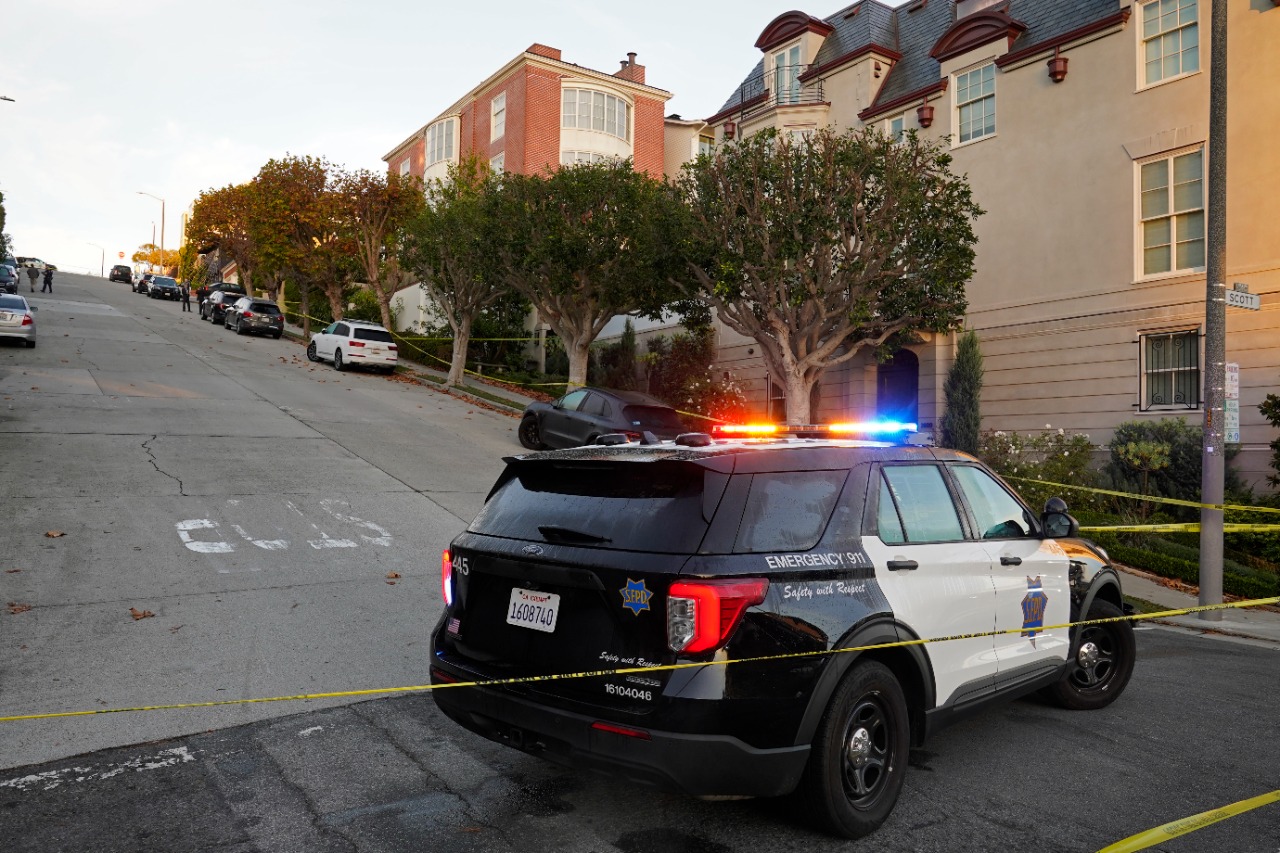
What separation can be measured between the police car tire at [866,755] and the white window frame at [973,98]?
20943 millimetres

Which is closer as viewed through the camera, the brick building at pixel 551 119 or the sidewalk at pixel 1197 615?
the sidewalk at pixel 1197 615

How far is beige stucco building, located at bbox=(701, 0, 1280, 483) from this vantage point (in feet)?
55.3

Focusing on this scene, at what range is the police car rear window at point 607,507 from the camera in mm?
3684

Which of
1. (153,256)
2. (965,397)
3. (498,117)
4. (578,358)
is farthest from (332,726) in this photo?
(153,256)

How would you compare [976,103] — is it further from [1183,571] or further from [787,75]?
[1183,571]

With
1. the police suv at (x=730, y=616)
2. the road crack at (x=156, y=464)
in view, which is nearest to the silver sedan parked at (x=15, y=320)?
the road crack at (x=156, y=464)

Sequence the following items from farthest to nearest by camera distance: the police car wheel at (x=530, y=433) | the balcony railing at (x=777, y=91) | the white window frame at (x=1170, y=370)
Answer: the balcony railing at (x=777, y=91) < the police car wheel at (x=530, y=433) < the white window frame at (x=1170, y=370)

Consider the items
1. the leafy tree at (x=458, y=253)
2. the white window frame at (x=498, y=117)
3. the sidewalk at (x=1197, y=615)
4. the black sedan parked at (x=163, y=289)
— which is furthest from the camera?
the black sedan parked at (x=163, y=289)

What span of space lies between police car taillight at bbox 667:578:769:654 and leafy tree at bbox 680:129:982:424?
48.7ft

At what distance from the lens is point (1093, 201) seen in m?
19.6

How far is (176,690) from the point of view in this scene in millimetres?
5730

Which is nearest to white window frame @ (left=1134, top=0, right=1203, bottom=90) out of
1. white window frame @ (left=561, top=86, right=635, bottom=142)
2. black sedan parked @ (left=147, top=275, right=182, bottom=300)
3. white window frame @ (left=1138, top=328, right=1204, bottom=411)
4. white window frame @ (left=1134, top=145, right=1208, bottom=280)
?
white window frame @ (left=1134, top=145, right=1208, bottom=280)

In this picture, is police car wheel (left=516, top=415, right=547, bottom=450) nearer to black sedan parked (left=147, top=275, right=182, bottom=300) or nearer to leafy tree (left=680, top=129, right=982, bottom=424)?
leafy tree (left=680, top=129, right=982, bottom=424)

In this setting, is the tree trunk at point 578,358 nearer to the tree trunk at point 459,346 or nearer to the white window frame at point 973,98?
the tree trunk at point 459,346
